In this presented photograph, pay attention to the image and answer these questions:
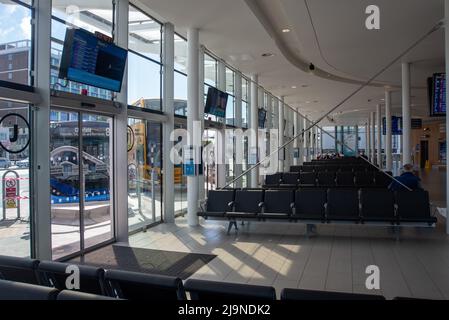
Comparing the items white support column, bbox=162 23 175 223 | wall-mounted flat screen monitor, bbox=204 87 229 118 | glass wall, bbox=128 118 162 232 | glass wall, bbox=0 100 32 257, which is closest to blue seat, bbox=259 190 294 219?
white support column, bbox=162 23 175 223

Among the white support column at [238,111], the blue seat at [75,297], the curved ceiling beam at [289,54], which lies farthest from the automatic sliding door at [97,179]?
the white support column at [238,111]

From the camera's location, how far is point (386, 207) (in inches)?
267

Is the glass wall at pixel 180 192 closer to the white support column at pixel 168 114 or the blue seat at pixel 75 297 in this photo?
the white support column at pixel 168 114

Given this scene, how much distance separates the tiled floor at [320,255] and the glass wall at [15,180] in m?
1.94

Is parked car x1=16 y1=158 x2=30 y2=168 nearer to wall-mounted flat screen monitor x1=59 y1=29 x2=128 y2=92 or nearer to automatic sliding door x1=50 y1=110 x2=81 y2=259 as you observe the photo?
automatic sliding door x1=50 y1=110 x2=81 y2=259

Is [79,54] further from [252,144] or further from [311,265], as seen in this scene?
[252,144]

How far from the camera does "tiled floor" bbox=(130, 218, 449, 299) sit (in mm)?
4551

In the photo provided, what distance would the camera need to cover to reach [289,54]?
1204 centimetres

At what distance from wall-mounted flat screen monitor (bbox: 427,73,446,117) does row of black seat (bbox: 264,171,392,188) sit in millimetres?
2020

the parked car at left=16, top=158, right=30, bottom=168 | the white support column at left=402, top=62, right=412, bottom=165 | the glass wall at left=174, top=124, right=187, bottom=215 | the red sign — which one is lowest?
Answer: the glass wall at left=174, top=124, right=187, bottom=215

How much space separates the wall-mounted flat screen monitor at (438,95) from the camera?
33.1 feet

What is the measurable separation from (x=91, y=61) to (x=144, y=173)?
340 cm

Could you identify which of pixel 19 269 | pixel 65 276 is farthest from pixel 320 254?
pixel 19 269
